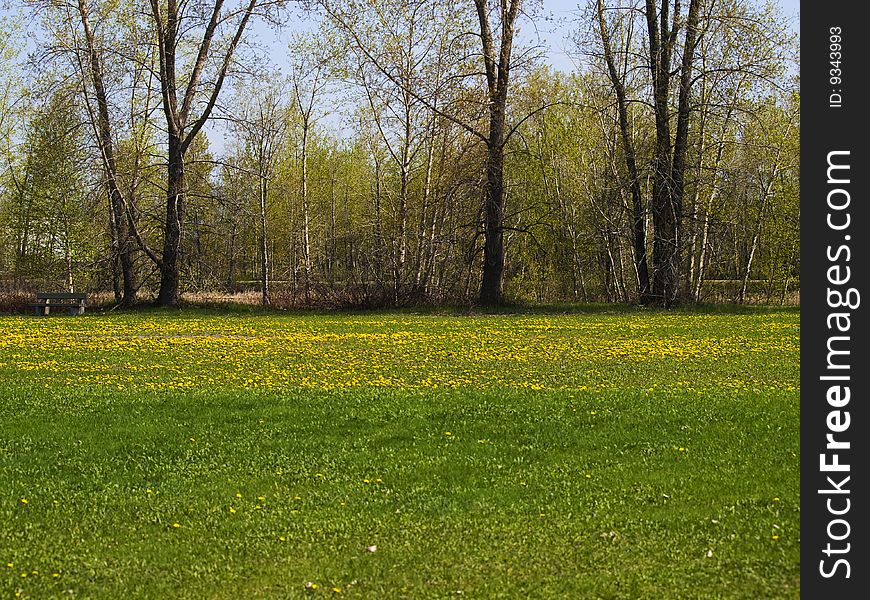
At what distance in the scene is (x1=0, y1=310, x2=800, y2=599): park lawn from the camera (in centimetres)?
597

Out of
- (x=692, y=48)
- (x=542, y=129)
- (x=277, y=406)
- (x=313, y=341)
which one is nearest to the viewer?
(x=277, y=406)

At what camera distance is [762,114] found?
31.0 meters

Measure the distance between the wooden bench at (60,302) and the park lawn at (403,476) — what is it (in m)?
13.5

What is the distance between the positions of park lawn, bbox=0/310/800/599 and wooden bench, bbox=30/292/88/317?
13.5 m

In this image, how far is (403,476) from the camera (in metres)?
8.14

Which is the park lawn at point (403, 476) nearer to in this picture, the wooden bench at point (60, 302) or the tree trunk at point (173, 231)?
the wooden bench at point (60, 302)

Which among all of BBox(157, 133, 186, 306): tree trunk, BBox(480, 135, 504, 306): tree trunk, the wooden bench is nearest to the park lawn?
BBox(480, 135, 504, 306): tree trunk

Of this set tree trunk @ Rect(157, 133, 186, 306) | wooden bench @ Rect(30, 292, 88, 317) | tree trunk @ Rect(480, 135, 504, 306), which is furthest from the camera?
tree trunk @ Rect(157, 133, 186, 306)

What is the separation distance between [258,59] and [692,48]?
552 inches

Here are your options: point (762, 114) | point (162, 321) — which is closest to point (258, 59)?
point (162, 321)

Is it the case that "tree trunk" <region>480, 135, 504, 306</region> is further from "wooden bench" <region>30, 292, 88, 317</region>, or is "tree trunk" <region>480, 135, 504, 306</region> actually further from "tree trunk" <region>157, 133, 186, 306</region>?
"wooden bench" <region>30, 292, 88, 317</region>

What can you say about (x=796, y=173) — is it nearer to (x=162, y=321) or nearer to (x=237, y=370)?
(x=162, y=321)

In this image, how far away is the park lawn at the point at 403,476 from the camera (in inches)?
235

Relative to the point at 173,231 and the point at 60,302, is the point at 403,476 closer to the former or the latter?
the point at 173,231
